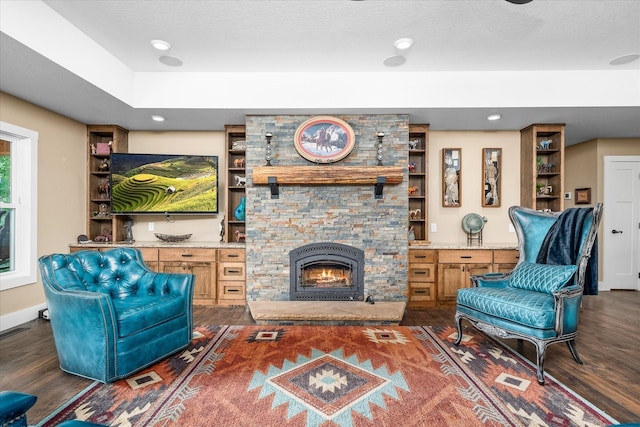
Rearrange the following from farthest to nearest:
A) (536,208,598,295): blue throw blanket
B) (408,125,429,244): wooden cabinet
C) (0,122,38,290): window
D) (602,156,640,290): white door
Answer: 1. (602,156,640,290): white door
2. (408,125,429,244): wooden cabinet
3. (0,122,38,290): window
4. (536,208,598,295): blue throw blanket

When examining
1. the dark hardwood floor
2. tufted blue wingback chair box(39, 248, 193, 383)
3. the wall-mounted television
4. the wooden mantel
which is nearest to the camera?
the dark hardwood floor

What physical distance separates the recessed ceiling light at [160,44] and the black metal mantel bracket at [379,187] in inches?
98.6

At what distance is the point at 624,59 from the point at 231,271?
4869 mm

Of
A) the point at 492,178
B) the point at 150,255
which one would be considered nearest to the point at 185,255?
the point at 150,255

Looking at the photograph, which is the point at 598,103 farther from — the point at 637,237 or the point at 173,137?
the point at 173,137

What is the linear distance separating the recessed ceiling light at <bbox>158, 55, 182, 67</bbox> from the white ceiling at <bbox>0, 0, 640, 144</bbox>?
3.3 inches

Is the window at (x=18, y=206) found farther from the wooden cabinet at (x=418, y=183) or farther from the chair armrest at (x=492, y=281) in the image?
the chair armrest at (x=492, y=281)

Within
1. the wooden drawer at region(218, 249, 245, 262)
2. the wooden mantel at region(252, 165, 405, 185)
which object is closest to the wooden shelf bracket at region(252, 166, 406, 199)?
the wooden mantel at region(252, 165, 405, 185)

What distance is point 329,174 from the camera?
366 cm

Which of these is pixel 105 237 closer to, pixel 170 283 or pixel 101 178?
pixel 101 178

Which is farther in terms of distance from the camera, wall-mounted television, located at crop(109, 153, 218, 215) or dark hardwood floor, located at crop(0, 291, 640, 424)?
wall-mounted television, located at crop(109, 153, 218, 215)

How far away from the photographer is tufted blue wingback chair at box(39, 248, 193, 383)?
2.13 meters

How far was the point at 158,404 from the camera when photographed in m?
1.92

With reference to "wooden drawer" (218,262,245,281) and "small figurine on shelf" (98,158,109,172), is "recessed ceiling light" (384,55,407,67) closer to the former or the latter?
"wooden drawer" (218,262,245,281)
